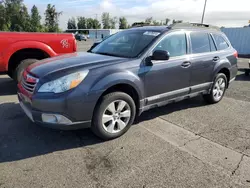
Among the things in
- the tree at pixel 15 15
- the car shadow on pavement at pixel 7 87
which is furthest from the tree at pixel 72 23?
the car shadow on pavement at pixel 7 87

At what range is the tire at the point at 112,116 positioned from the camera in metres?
3.22

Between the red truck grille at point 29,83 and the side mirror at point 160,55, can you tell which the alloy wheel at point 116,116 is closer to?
the side mirror at point 160,55

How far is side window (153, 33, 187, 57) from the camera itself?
3976 mm

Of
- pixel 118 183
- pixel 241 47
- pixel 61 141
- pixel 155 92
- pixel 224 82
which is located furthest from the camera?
pixel 241 47

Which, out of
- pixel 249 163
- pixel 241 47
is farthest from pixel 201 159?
pixel 241 47

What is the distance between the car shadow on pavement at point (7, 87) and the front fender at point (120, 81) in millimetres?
3650

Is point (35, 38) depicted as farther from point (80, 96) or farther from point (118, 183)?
point (118, 183)

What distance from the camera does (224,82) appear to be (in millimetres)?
5387

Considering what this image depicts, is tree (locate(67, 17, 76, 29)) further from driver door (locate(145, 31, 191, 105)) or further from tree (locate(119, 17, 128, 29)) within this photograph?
driver door (locate(145, 31, 191, 105))

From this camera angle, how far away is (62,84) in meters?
2.96

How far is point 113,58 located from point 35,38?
298 centimetres

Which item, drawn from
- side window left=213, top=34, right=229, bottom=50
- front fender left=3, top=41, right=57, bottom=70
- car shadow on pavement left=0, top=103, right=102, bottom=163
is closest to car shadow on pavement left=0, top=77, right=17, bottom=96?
front fender left=3, top=41, right=57, bottom=70

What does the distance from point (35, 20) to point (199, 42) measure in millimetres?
64431

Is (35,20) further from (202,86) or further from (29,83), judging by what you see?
(29,83)
